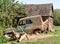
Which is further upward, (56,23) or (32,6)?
(32,6)

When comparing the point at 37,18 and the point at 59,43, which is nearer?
the point at 59,43

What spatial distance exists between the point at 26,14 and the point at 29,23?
32.5 ft

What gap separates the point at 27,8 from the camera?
40.4 meters

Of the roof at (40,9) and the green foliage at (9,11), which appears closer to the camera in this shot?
the green foliage at (9,11)

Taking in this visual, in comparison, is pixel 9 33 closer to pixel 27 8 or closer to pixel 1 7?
pixel 1 7

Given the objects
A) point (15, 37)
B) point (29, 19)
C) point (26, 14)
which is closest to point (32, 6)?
point (26, 14)

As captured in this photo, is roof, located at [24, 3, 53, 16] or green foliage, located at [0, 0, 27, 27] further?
roof, located at [24, 3, 53, 16]

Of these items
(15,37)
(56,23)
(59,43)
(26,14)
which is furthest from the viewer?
(56,23)

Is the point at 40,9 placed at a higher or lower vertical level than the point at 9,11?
lower

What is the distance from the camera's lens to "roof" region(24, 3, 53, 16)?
37878mm

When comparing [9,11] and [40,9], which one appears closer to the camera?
[9,11]

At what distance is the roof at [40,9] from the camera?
124 feet

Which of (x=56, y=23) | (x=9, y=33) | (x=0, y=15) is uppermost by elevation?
(x=0, y=15)

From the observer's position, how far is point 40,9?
3909cm
